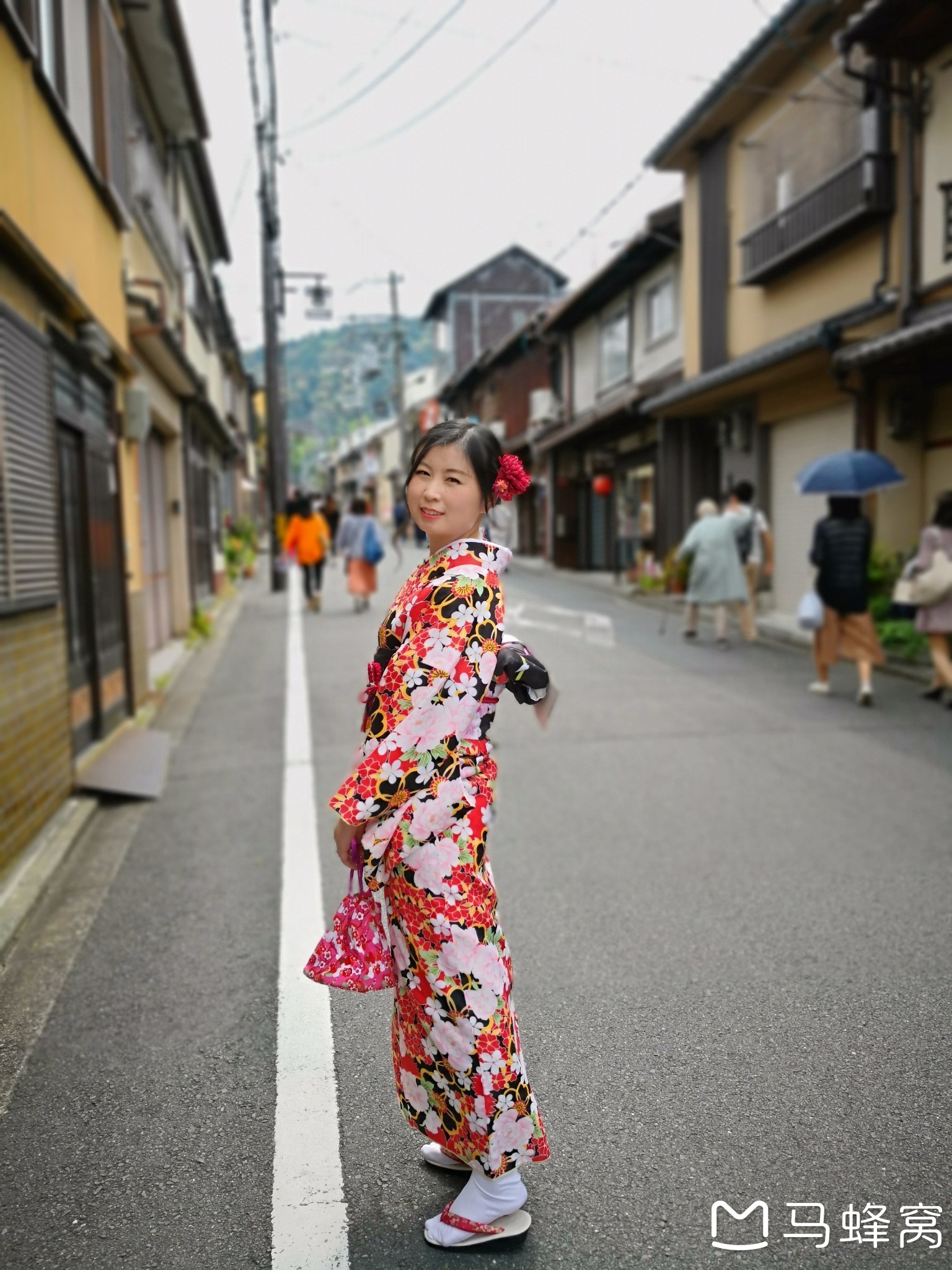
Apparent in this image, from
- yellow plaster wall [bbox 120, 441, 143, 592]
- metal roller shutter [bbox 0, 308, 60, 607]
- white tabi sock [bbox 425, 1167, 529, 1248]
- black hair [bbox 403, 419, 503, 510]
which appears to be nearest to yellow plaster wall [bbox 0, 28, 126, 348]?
metal roller shutter [bbox 0, 308, 60, 607]

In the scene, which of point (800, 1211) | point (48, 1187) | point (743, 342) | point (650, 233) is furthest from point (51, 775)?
point (650, 233)

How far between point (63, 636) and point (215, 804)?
53.0 inches

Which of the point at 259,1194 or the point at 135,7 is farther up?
the point at 135,7

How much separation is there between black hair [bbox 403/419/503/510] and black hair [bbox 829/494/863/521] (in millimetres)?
7746

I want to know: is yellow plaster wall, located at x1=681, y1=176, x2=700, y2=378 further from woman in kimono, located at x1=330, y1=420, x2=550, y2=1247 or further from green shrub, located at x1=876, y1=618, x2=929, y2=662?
woman in kimono, located at x1=330, y1=420, x2=550, y2=1247

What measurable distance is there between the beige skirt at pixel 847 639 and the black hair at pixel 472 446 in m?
7.62

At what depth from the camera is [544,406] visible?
29656mm

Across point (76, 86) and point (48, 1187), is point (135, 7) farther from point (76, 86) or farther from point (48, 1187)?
point (48, 1187)

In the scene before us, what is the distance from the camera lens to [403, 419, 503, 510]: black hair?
2.53m

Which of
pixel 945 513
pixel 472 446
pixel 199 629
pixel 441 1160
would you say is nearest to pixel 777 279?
pixel 945 513

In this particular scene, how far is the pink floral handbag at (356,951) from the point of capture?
2520 mm

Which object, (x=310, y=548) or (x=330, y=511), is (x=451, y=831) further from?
(x=330, y=511)

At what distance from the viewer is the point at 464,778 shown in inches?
96.4

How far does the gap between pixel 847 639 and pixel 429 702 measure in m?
8.03
